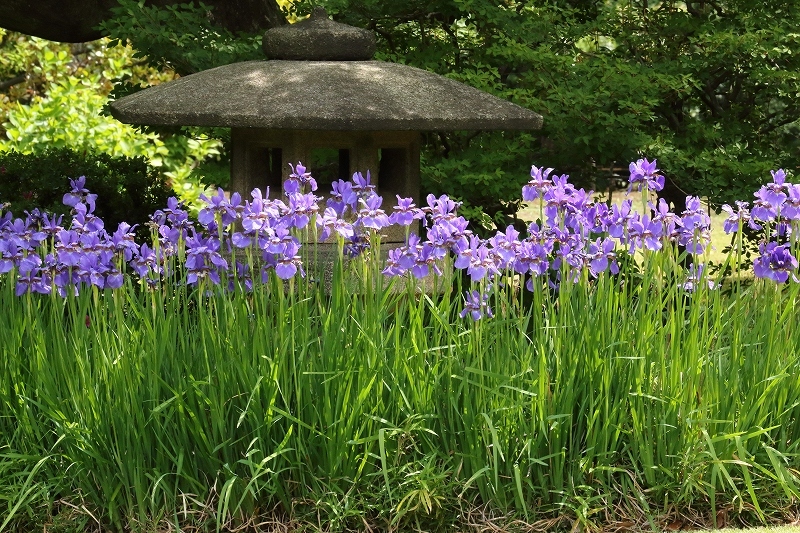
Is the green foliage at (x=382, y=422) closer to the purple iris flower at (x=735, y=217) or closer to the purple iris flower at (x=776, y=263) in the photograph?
the purple iris flower at (x=776, y=263)

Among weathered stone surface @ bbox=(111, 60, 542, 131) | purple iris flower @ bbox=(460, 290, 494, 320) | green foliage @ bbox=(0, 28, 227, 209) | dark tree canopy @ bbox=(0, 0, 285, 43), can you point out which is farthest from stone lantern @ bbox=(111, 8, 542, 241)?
green foliage @ bbox=(0, 28, 227, 209)

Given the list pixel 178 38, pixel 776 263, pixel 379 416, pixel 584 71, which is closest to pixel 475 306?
pixel 379 416

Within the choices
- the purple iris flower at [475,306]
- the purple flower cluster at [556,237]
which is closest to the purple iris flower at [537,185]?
the purple flower cluster at [556,237]

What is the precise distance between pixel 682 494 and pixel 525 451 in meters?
0.54

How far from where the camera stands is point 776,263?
354 cm

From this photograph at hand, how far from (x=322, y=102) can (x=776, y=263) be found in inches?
83.2

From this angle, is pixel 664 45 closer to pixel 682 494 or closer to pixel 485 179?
pixel 485 179

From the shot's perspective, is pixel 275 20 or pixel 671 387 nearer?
pixel 671 387

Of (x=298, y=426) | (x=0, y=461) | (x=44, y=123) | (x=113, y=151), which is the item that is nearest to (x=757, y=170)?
(x=298, y=426)

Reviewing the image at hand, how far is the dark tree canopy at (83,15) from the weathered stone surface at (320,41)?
7.42 feet

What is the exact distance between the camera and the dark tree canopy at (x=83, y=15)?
24.3 feet

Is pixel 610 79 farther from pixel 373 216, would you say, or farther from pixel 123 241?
pixel 123 241

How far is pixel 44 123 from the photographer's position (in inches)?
423

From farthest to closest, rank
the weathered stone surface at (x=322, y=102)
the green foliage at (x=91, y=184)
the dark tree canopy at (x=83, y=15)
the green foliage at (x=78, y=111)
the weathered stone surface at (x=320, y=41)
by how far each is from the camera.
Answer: the green foliage at (x=78, y=111)
the dark tree canopy at (x=83, y=15)
the green foliage at (x=91, y=184)
the weathered stone surface at (x=320, y=41)
the weathered stone surface at (x=322, y=102)
